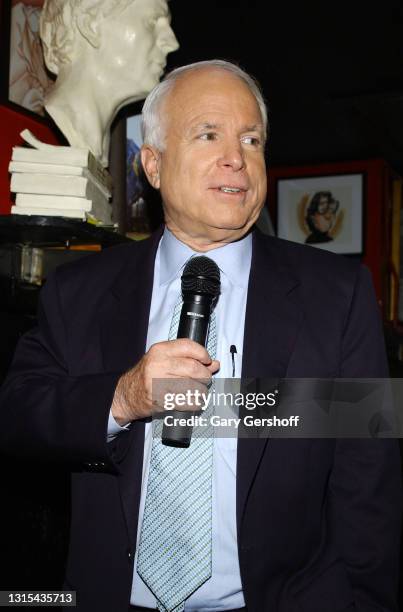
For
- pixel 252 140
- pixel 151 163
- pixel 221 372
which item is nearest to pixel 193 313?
pixel 221 372

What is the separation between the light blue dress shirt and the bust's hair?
1064mm

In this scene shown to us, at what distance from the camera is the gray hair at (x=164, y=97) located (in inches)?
65.6

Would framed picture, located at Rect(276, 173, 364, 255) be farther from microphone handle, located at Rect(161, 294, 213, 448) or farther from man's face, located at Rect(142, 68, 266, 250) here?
microphone handle, located at Rect(161, 294, 213, 448)

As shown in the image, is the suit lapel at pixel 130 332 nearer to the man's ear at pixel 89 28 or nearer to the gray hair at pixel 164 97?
the gray hair at pixel 164 97

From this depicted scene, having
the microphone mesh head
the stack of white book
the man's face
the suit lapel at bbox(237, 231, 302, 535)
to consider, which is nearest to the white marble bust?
the stack of white book

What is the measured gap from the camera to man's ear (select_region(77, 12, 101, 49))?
7.41 ft

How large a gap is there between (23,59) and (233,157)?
1.26 metres

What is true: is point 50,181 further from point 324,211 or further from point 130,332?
point 324,211

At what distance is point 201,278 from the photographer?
1.16m

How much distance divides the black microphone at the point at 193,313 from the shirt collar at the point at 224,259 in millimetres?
353

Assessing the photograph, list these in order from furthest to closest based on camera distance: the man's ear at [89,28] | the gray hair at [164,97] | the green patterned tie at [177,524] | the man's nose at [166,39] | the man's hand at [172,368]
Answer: the man's nose at [166,39] → the man's ear at [89,28] → the gray hair at [164,97] → the green patterned tie at [177,524] → the man's hand at [172,368]

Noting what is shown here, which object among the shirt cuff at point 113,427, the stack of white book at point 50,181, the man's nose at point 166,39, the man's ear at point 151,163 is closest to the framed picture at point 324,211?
the man's nose at point 166,39

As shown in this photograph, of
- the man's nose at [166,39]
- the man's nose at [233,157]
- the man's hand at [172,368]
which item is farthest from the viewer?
the man's nose at [166,39]

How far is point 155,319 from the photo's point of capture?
1.51 m
